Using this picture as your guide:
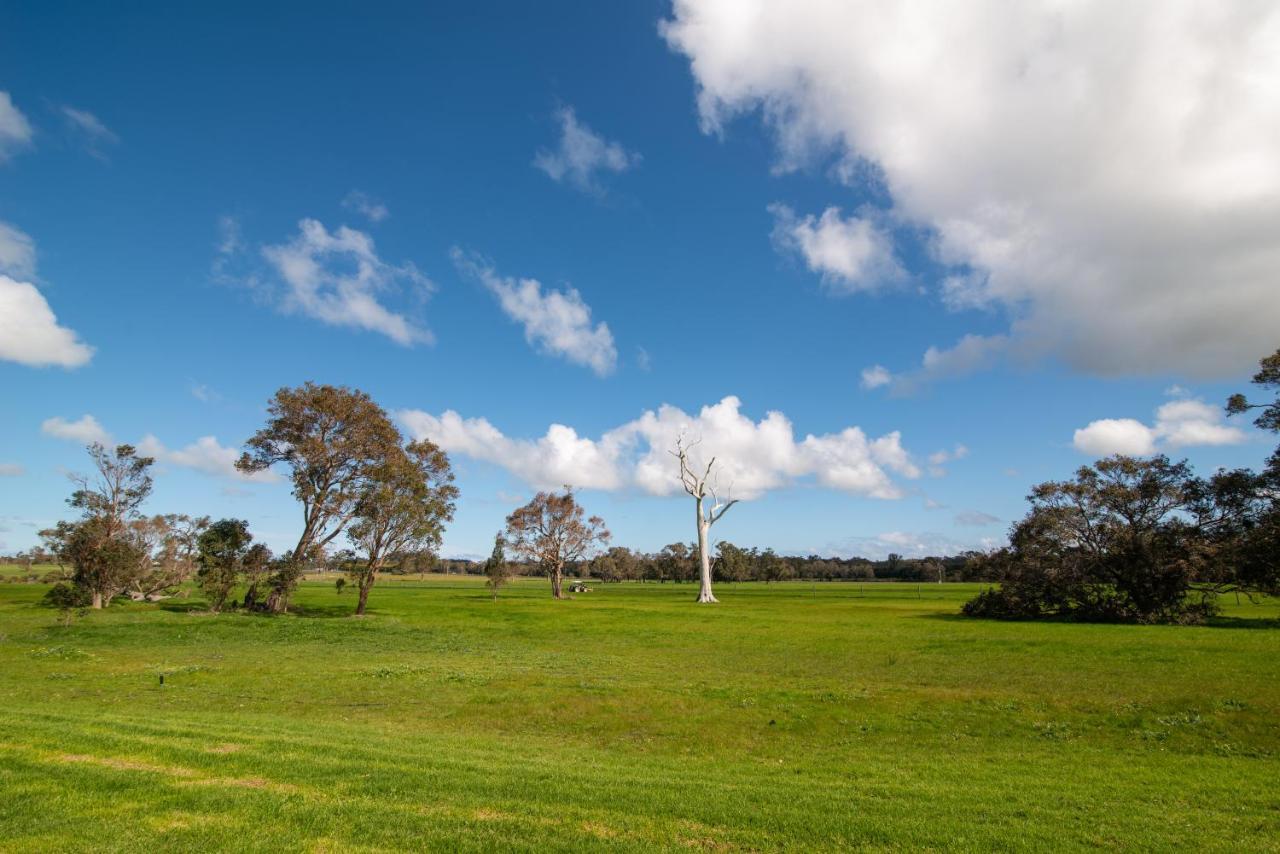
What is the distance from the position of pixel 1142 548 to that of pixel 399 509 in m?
57.0

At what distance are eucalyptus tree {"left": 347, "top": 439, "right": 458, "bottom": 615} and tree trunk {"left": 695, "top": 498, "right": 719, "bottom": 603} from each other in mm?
34013

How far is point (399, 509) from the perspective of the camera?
2130 inches

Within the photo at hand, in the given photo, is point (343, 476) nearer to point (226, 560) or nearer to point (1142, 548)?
point (226, 560)

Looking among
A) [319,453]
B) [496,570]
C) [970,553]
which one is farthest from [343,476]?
[970,553]

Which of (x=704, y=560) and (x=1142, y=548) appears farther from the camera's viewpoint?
(x=704, y=560)

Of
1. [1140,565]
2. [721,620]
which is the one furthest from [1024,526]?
[721,620]

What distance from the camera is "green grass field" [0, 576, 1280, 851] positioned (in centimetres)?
848

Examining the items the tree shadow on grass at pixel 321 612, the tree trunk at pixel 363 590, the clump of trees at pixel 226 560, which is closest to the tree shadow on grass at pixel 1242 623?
the tree trunk at pixel 363 590

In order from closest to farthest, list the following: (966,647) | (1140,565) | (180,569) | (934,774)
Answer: (934,774), (966,647), (1140,565), (180,569)

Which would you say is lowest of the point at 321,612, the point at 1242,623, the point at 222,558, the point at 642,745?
→ the point at 642,745

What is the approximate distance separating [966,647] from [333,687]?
2815 cm

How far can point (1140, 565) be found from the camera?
45344mm

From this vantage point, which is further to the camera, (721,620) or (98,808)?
(721,620)

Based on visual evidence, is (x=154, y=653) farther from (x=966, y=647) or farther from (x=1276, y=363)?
(x=1276, y=363)
